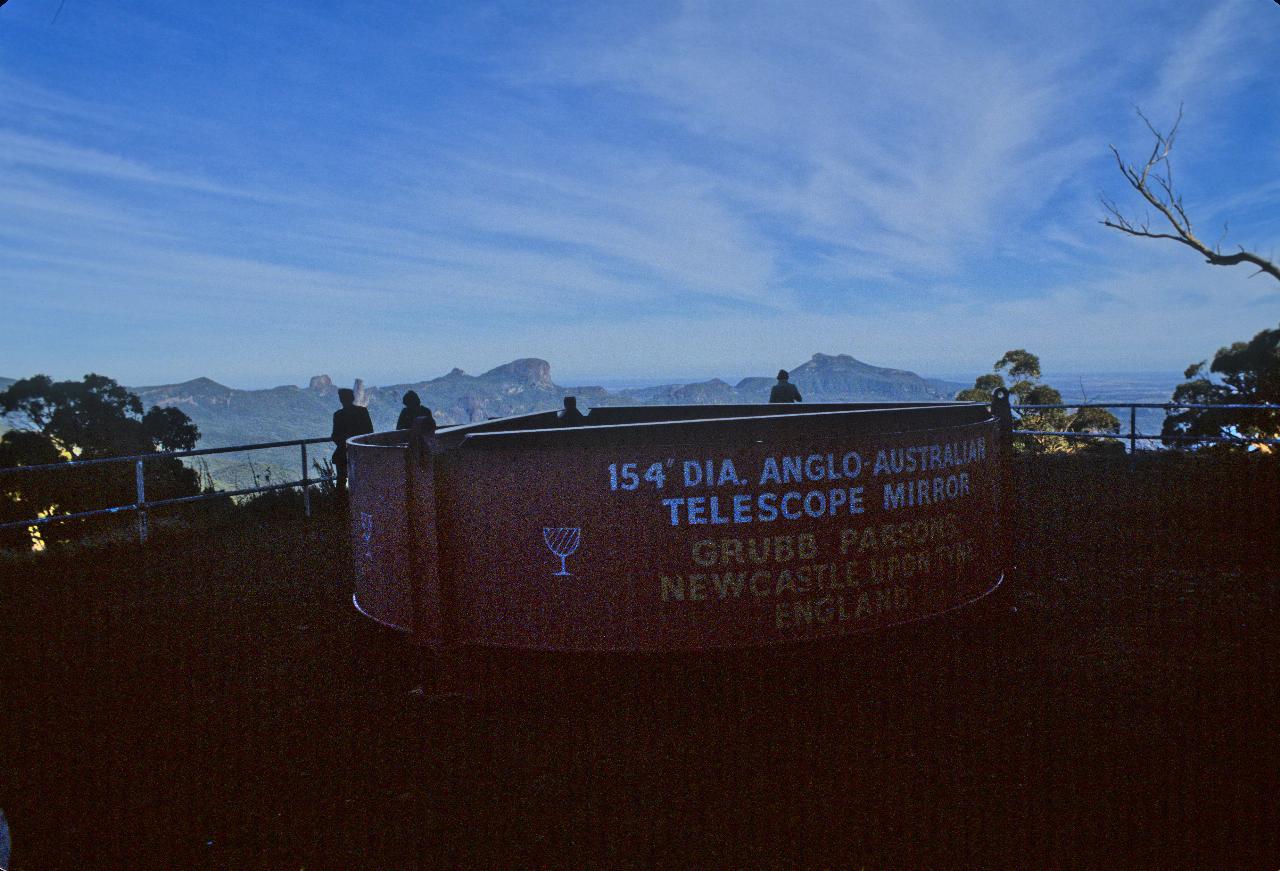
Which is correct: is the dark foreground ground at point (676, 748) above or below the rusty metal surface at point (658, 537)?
below

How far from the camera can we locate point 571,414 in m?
8.33

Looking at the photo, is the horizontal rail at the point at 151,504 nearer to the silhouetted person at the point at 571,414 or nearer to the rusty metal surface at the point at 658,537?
the silhouetted person at the point at 571,414

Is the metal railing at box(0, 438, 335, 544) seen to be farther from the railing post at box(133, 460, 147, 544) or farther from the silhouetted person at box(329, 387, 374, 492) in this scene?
the silhouetted person at box(329, 387, 374, 492)

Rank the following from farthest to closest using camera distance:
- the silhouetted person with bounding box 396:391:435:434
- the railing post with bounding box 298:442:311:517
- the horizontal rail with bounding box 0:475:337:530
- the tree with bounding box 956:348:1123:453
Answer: the tree with bounding box 956:348:1123:453 < the railing post with bounding box 298:442:311:517 < the silhouetted person with bounding box 396:391:435:434 < the horizontal rail with bounding box 0:475:337:530

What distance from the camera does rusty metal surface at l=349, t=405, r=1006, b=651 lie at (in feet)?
14.8

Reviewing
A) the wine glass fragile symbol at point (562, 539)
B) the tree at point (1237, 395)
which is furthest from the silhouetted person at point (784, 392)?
the wine glass fragile symbol at point (562, 539)

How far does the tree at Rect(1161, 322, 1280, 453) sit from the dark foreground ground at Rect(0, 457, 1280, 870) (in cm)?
805

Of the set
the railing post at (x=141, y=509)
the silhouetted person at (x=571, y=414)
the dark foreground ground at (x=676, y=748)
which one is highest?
the silhouetted person at (x=571, y=414)

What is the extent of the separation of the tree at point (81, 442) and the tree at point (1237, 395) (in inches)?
782

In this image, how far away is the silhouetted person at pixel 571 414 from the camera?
8.23 meters

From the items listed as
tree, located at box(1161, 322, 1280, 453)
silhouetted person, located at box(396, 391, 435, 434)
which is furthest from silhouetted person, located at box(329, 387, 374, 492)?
tree, located at box(1161, 322, 1280, 453)

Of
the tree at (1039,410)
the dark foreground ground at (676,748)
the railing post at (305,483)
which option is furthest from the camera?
the tree at (1039,410)

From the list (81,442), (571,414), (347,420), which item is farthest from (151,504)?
(81,442)

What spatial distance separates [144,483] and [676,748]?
10.4 metres
